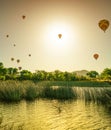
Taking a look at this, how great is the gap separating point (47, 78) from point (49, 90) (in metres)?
10.2

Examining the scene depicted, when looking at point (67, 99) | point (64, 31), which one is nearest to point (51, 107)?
point (67, 99)

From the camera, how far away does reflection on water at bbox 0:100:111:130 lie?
305 inches

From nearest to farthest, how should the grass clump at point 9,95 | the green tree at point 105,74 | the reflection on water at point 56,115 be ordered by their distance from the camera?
1. the reflection on water at point 56,115
2. the grass clump at point 9,95
3. the green tree at point 105,74

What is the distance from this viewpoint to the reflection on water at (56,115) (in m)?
7.75

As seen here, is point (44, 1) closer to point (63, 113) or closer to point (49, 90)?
point (49, 90)

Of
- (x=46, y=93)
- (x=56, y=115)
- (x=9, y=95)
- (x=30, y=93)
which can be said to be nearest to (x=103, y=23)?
(x=46, y=93)

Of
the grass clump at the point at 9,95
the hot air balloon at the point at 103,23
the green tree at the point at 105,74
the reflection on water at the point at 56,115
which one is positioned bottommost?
the reflection on water at the point at 56,115

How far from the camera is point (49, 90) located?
12.6 meters

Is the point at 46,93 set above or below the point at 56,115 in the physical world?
above

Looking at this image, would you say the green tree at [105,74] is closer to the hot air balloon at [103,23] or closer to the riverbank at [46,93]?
the hot air balloon at [103,23]

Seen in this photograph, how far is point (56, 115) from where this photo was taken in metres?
9.03

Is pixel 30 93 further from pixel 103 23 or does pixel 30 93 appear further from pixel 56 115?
pixel 56 115

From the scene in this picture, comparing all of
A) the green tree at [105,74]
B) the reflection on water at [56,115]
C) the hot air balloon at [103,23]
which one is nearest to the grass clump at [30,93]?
the reflection on water at [56,115]

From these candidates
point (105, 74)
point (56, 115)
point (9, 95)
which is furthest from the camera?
point (105, 74)
